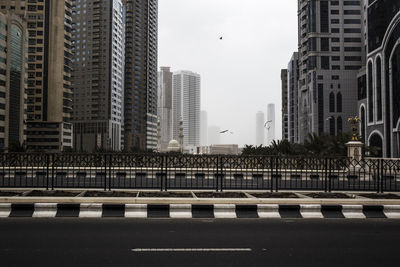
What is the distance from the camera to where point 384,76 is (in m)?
53.1

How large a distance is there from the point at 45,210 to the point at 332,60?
307 feet

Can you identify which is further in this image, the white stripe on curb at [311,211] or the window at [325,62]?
the window at [325,62]

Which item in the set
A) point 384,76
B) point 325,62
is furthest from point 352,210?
point 325,62

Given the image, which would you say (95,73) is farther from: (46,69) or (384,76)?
(384,76)

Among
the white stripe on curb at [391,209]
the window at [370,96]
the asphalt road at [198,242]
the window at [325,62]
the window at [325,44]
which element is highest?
the window at [325,44]

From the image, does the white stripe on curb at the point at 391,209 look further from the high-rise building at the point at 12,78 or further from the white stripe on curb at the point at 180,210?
the high-rise building at the point at 12,78

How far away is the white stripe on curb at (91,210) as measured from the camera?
841 centimetres

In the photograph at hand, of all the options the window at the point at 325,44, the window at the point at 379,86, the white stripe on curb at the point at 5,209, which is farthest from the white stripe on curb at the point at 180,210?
the window at the point at 325,44

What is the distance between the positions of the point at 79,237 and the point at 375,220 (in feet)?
22.8

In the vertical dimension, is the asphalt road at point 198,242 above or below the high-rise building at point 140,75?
below

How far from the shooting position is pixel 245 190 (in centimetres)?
1217

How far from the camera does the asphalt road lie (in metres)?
5.06

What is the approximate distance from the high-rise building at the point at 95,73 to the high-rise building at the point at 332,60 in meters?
72.0

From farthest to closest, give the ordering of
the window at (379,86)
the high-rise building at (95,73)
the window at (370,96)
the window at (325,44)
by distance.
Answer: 1. the high-rise building at (95,73)
2. the window at (325,44)
3. the window at (370,96)
4. the window at (379,86)
